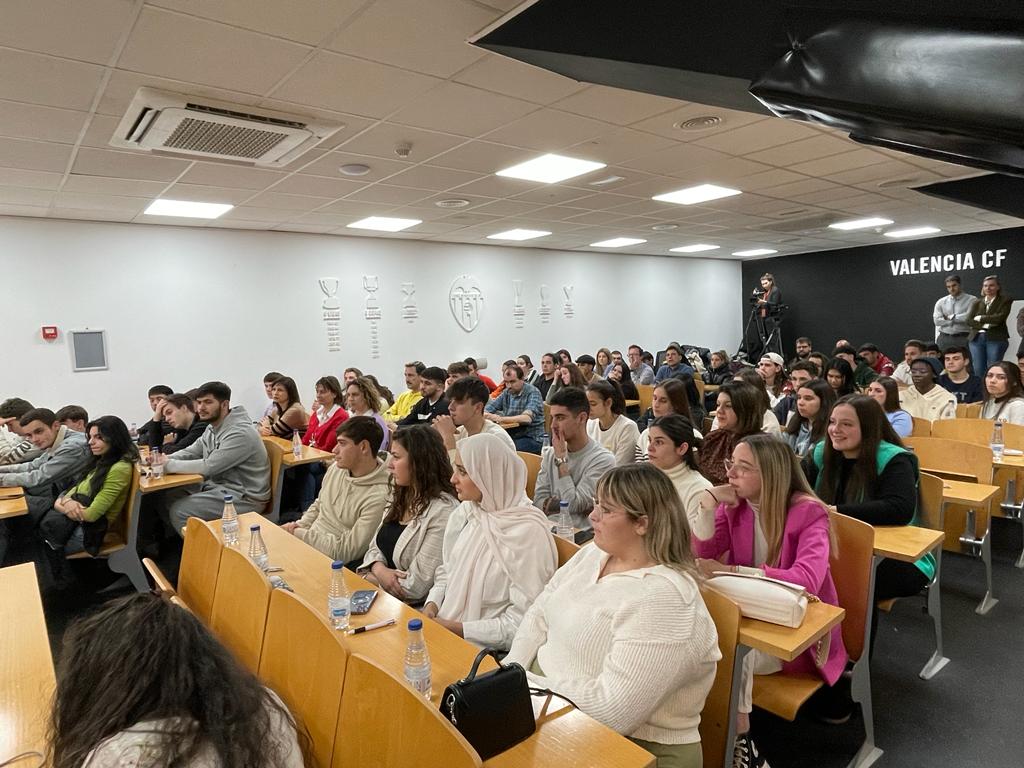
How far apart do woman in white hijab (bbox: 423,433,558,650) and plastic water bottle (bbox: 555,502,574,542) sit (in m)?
0.57

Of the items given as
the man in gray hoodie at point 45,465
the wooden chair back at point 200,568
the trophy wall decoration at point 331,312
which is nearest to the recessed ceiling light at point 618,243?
the trophy wall decoration at point 331,312

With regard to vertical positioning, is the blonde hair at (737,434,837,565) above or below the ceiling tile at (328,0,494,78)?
below

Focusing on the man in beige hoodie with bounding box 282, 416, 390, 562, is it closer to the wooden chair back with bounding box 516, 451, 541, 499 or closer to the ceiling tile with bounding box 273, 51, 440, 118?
the wooden chair back with bounding box 516, 451, 541, 499

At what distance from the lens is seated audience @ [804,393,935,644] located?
9.09 ft

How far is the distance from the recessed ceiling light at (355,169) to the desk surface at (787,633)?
14.2 ft

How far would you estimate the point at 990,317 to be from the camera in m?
8.92

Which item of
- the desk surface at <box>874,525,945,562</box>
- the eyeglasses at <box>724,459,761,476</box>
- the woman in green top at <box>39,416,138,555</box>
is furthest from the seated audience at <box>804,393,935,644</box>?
the woman in green top at <box>39,416,138,555</box>

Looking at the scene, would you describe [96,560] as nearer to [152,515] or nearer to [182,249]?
[152,515]

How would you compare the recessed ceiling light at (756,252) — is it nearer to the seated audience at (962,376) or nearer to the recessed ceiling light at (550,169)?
the seated audience at (962,376)

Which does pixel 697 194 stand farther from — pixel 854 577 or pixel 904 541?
pixel 854 577

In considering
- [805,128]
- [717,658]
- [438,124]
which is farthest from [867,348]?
[717,658]

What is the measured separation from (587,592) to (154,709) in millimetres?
1111

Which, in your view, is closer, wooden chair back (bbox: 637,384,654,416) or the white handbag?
the white handbag

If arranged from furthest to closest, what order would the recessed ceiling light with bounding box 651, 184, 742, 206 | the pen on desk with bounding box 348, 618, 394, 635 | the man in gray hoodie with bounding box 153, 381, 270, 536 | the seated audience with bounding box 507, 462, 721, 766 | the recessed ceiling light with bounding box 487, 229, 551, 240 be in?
the recessed ceiling light with bounding box 487, 229, 551, 240 → the recessed ceiling light with bounding box 651, 184, 742, 206 → the man in gray hoodie with bounding box 153, 381, 270, 536 → the pen on desk with bounding box 348, 618, 394, 635 → the seated audience with bounding box 507, 462, 721, 766
